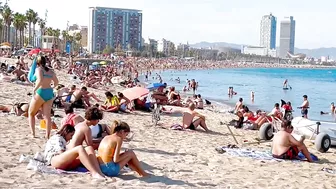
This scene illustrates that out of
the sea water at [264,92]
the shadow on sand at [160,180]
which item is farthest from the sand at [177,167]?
the sea water at [264,92]

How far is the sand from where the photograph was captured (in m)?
5.66

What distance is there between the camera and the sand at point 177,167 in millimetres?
5664

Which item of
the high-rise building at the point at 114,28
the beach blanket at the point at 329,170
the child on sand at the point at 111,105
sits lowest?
the beach blanket at the point at 329,170

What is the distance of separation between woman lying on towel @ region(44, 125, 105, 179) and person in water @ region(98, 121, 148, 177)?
0.41 feet

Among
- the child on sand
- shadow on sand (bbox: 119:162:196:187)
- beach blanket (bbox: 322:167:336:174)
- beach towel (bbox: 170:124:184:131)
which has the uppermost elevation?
the child on sand

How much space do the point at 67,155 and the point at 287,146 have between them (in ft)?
14.5

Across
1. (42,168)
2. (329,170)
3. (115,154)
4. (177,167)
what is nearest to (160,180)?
(115,154)

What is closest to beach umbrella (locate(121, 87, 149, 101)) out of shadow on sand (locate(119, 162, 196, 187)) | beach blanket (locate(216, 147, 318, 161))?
beach blanket (locate(216, 147, 318, 161))

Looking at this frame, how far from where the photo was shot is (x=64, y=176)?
18.8ft

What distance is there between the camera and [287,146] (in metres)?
8.59

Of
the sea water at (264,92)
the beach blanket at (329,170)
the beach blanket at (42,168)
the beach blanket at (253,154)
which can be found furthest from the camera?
the sea water at (264,92)

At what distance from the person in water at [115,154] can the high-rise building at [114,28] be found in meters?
168

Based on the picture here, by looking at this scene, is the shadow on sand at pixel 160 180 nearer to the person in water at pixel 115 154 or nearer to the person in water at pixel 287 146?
the person in water at pixel 115 154

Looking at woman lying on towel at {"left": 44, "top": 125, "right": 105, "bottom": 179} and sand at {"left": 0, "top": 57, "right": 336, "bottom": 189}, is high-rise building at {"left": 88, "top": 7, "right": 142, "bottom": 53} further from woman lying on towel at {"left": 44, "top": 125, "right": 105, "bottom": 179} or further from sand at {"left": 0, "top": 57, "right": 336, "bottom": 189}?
woman lying on towel at {"left": 44, "top": 125, "right": 105, "bottom": 179}
